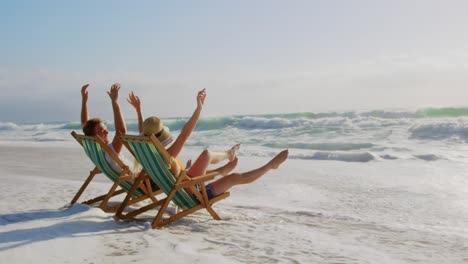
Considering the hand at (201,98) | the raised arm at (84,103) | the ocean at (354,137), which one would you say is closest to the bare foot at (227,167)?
the hand at (201,98)

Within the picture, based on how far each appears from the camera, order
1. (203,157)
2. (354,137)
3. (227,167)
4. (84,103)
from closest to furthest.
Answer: (203,157) → (227,167) → (84,103) → (354,137)

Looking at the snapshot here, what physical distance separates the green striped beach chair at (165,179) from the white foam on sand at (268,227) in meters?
0.18

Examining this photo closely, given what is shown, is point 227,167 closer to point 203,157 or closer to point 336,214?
point 203,157

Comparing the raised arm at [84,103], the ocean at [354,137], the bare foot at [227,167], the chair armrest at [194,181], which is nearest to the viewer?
the chair armrest at [194,181]

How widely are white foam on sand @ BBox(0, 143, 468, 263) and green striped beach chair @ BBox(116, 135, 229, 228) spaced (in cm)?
18

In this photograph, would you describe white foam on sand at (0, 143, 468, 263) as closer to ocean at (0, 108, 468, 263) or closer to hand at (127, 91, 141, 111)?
ocean at (0, 108, 468, 263)

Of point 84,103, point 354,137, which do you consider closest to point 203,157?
point 84,103

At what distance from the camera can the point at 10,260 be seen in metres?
3.44

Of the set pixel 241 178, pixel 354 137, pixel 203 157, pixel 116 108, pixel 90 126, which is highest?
pixel 116 108

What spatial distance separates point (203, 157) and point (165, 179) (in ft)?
1.74

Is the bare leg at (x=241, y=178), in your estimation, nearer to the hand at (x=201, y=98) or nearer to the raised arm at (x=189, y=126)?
the raised arm at (x=189, y=126)

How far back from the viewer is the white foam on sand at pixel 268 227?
3.79m

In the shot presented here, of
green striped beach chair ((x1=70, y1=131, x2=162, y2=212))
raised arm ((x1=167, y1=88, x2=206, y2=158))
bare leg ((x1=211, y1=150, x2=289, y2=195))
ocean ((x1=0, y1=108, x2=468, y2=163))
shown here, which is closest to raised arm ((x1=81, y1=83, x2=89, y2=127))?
green striped beach chair ((x1=70, y1=131, x2=162, y2=212))

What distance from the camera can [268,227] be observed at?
4.89m
